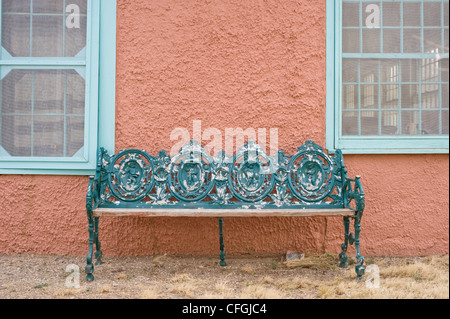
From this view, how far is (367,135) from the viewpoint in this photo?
400 cm

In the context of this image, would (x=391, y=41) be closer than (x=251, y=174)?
No

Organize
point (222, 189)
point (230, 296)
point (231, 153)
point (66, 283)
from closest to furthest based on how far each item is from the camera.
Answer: point (230, 296) → point (66, 283) → point (222, 189) → point (231, 153)

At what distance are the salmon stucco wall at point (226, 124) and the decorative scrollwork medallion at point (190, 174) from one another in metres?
0.25

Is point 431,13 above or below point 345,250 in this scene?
above

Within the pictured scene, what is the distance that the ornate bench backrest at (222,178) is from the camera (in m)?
3.65

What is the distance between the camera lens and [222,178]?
12.0 feet

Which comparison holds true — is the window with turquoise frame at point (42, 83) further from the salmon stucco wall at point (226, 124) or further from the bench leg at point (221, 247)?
the bench leg at point (221, 247)

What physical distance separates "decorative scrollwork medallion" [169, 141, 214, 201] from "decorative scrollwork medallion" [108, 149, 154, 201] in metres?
0.21

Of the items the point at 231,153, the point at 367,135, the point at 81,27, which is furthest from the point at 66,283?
the point at 367,135

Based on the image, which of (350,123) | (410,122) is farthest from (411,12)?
(350,123)

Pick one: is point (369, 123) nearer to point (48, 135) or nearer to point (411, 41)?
point (411, 41)

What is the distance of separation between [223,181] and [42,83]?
199 centimetres

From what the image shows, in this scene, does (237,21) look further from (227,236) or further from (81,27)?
(227,236)

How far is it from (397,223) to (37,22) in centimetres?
393
